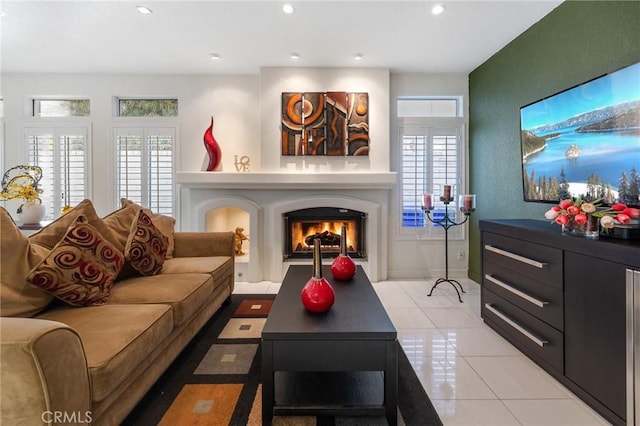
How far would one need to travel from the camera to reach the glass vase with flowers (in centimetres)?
170

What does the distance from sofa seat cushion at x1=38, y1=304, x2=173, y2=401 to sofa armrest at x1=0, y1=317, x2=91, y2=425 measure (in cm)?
14

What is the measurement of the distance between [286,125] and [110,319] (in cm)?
301

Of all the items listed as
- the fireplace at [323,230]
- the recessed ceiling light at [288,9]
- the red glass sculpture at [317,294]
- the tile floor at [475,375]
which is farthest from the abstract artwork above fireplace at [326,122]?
the red glass sculpture at [317,294]

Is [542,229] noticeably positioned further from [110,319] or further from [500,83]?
[110,319]

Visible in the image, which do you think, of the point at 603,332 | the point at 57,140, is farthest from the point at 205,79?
the point at 603,332

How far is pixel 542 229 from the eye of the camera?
2.17m

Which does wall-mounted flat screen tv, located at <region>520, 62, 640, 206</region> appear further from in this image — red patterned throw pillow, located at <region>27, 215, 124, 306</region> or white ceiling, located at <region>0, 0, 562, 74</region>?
red patterned throw pillow, located at <region>27, 215, 124, 306</region>

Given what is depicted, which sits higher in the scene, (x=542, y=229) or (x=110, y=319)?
(x=542, y=229)

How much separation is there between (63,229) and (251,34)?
2.44 m

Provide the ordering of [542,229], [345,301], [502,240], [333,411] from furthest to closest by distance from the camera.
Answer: [502,240] → [542,229] → [345,301] → [333,411]

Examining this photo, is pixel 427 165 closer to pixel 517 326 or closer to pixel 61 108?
pixel 517 326

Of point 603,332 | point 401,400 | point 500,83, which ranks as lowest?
point 401,400

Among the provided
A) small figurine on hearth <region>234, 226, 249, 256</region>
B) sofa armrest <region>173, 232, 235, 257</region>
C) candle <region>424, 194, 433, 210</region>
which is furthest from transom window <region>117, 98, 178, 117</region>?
candle <region>424, 194, 433, 210</region>

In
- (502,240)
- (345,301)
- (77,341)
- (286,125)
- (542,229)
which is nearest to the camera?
(77,341)
